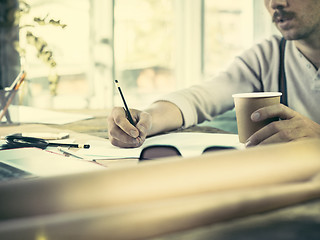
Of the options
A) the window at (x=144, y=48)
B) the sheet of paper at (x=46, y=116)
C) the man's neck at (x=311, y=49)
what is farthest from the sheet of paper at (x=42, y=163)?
the window at (x=144, y=48)

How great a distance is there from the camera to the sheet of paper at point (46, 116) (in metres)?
1.36

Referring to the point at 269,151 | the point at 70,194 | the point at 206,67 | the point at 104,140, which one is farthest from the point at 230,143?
the point at 206,67

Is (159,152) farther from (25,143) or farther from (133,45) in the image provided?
(133,45)

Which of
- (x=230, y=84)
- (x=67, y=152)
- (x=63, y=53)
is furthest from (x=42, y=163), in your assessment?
(x=63, y=53)

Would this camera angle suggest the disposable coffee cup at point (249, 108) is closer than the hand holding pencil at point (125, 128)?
Yes

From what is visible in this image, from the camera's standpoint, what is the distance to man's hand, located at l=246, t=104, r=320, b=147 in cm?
76

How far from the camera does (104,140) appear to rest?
1016 millimetres

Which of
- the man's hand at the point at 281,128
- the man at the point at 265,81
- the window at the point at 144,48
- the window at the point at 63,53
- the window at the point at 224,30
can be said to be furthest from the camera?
the window at the point at 224,30

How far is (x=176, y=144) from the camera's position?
0.90 metres

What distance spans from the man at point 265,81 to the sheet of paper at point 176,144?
0.15ft

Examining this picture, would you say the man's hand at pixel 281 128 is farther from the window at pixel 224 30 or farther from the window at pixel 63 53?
the window at pixel 224 30

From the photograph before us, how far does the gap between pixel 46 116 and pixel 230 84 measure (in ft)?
2.16

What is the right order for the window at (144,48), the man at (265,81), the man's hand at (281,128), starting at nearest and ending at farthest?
the man's hand at (281,128)
the man at (265,81)
the window at (144,48)

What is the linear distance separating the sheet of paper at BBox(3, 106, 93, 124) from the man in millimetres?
310
